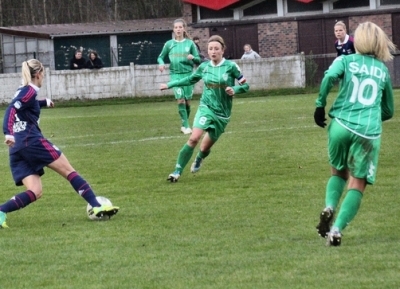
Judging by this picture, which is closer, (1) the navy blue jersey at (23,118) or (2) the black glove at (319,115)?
(2) the black glove at (319,115)

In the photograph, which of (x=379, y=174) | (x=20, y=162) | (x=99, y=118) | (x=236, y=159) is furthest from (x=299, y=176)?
(x=99, y=118)

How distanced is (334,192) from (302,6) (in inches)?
1335

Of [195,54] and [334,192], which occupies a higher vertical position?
[195,54]

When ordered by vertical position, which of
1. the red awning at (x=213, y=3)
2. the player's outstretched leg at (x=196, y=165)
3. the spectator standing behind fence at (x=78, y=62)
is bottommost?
the player's outstretched leg at (x=196, y=165)

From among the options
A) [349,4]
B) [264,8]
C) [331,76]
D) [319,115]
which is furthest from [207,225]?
[264,8]

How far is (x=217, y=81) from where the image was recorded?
12.2 meters

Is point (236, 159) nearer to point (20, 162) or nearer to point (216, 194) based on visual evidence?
point (216, 194)

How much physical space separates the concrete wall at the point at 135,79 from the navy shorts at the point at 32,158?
2268 centimetres

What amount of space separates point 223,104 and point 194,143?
0.58 meters

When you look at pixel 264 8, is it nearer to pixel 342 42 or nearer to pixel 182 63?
pixel 182 63

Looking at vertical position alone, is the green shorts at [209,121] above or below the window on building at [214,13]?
below

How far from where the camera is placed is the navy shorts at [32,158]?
30.5ft

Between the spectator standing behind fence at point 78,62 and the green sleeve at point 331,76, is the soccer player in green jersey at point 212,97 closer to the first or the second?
the green sleeve at point 331,76

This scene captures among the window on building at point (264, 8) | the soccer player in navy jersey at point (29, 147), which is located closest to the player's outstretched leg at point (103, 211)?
the soccer player in navy jersey at point (29, 147)
